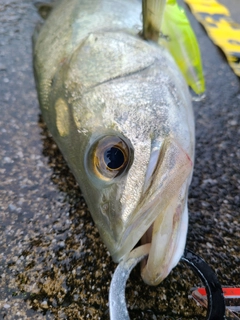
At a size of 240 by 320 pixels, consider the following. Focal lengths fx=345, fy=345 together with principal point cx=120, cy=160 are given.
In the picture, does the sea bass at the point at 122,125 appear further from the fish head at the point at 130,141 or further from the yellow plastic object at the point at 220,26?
the yellow plastic object at the point at 220,26

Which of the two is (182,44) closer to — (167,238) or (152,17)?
(152,17)

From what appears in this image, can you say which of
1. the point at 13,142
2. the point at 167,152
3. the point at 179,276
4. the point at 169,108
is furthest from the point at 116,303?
the point at 13,142

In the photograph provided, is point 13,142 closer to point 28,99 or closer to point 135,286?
point 28,99

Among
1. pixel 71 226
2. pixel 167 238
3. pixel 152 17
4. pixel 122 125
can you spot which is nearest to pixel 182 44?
pixel 152 17

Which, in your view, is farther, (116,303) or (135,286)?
(135,286)

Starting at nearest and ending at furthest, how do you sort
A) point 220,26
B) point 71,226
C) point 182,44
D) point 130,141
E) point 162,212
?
point 162,212, point 130,141, point 71,226, point 182,44, point 220,26

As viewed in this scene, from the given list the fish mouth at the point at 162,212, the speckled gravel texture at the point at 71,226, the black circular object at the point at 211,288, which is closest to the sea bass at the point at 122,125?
the fish mouth at the point at 162,212

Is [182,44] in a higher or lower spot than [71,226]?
higher
